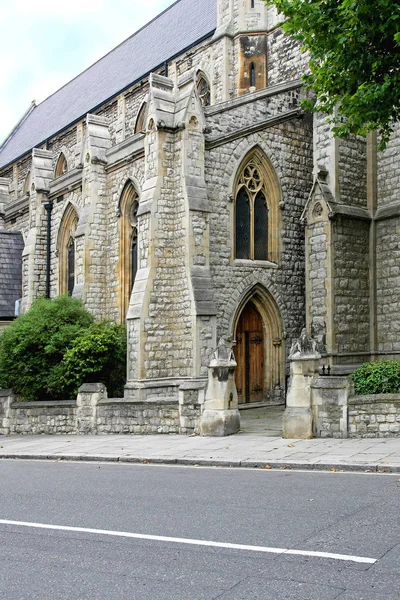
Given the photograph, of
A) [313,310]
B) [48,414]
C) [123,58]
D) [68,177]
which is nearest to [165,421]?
[48,414]

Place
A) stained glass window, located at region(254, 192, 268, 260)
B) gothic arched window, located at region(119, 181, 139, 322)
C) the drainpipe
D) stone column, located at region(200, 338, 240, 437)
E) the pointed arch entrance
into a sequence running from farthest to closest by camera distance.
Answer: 1. the drainpipe
2. gothic arched window, located at region(119, 181, 139, 322)
3. stained glass window, located at region(254, 192, 268, 260)
4. the pointed arch entrance
5. stone column, located at region(200, 338, 240, 437)

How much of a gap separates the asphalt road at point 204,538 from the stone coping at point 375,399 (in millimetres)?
3340

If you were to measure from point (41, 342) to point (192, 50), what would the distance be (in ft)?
47.3

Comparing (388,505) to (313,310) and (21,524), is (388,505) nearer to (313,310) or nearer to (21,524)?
(21,524)

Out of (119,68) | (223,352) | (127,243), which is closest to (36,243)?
(127,243)

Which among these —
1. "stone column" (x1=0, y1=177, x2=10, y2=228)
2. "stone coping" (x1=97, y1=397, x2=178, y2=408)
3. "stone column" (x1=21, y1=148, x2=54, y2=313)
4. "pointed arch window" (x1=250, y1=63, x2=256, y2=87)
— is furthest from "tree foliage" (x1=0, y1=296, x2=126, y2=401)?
"stone column" (x1=0, y1=177, x2=10, y2=228)

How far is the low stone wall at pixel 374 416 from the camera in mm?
12719

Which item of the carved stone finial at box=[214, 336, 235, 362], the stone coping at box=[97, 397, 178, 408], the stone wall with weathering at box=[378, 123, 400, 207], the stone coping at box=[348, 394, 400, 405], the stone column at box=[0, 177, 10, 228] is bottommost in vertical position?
the stone coping at box=[97, 397, 178, 408]

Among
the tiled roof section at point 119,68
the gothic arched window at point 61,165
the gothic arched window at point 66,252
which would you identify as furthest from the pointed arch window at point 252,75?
the gothic arched window at point 61,165

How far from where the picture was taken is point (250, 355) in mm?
21094

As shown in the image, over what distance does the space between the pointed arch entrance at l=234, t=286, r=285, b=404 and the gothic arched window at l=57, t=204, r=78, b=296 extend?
838 centimetres

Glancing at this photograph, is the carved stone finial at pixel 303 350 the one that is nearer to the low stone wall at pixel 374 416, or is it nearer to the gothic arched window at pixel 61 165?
the low stone wall at pixel 374 416

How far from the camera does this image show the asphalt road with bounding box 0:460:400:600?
493 cm

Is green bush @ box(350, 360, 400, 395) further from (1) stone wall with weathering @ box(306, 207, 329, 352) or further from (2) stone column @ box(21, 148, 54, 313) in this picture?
(2) stone column @ box(21, 148, 54, 313)
